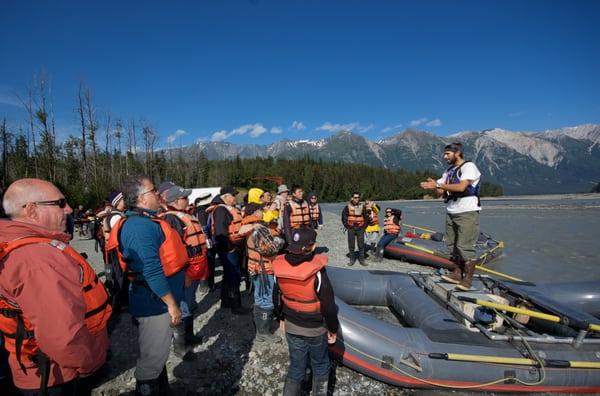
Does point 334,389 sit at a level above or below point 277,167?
below

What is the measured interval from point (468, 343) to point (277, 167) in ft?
297

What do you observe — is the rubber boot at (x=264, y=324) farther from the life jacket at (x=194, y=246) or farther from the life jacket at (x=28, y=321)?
the life jacket at (x=28, y=321)

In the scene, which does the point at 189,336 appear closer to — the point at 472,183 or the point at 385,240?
the point at 472,183

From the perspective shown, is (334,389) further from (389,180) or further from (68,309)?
(389,180)

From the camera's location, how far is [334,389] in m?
3.54

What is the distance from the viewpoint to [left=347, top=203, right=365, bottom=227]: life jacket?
8922mm

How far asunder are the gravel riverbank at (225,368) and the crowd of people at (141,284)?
0.85ft

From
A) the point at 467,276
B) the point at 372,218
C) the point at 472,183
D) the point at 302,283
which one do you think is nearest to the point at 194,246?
the point at 302,283

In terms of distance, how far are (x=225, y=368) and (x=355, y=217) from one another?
5890 mm

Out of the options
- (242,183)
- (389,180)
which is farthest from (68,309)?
(389,180)

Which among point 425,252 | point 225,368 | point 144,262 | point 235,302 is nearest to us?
point 144,262

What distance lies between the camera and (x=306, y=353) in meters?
2.89

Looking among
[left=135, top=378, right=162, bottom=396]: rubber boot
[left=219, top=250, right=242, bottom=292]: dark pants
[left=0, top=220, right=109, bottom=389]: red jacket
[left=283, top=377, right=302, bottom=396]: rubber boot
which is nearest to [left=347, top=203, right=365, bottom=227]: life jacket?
[left=219, top=250, right=242, bottom=292]: dark pants

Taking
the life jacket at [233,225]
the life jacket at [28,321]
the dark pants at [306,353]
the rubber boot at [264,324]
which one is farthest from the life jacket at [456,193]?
the life jacket at [28,321]
